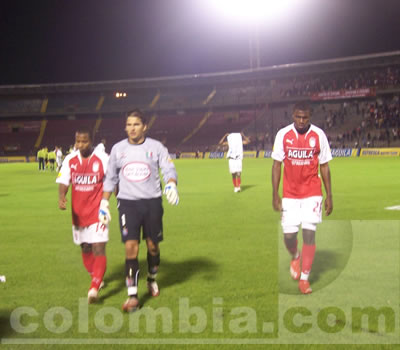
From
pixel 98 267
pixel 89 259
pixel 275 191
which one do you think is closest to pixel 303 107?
pixel 275 191

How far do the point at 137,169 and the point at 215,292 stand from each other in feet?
6.02

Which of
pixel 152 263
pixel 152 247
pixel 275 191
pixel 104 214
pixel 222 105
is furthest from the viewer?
pixel 222 105

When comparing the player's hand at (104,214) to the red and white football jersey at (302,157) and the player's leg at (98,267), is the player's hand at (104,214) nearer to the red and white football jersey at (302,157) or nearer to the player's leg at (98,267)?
the player's leg at (98,267)

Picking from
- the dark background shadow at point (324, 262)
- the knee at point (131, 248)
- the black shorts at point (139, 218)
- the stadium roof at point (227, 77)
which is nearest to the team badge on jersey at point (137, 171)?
the black shorts at point (139, 218)

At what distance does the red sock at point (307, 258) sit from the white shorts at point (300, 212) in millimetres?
275

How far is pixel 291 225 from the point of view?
6824 mm

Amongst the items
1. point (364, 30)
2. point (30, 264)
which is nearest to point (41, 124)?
point (364, 30)

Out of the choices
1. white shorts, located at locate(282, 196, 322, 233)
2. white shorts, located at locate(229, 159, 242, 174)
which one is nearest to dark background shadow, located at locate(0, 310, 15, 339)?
white shorts, located at locate(282, 196, 322, 233)

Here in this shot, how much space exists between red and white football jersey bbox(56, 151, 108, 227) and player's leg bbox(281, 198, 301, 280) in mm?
2346

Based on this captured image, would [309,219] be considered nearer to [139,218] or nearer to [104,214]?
[139,218]

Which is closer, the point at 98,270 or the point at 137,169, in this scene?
the point at 137,169

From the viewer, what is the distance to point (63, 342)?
5039 mm

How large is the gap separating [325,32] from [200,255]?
221 ft

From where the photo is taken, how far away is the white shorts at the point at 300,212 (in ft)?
22.0
